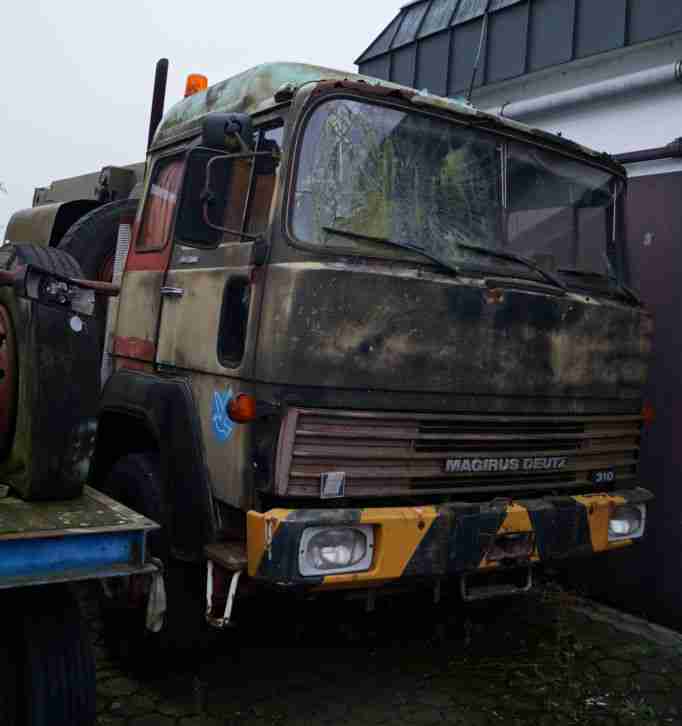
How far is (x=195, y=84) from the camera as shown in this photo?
4652mm

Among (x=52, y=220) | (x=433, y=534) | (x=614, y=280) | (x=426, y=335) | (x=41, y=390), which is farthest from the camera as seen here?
(x=52, y=220)

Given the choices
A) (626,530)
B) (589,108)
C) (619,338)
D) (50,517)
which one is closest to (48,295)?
(50,517)

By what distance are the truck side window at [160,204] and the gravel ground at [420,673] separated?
6.74 feet

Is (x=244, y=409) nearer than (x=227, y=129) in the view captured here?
Yes

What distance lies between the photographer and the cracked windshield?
10.9 ft

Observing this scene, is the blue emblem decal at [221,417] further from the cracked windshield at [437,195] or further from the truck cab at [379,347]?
the cracked windshield at [437,195]

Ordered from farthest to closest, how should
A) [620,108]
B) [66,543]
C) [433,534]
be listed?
[620,108], [433,534], [66,543]

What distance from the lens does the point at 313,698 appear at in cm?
375

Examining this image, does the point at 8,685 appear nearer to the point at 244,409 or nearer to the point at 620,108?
the point at 244,409

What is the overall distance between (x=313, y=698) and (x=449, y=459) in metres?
1.29

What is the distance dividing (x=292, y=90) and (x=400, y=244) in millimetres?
771

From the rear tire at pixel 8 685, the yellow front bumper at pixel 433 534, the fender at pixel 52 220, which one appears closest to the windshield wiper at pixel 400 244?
the yellow front bumper at pixel 433 534

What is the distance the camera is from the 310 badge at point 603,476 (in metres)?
4.05

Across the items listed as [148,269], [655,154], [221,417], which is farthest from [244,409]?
[655,154]
